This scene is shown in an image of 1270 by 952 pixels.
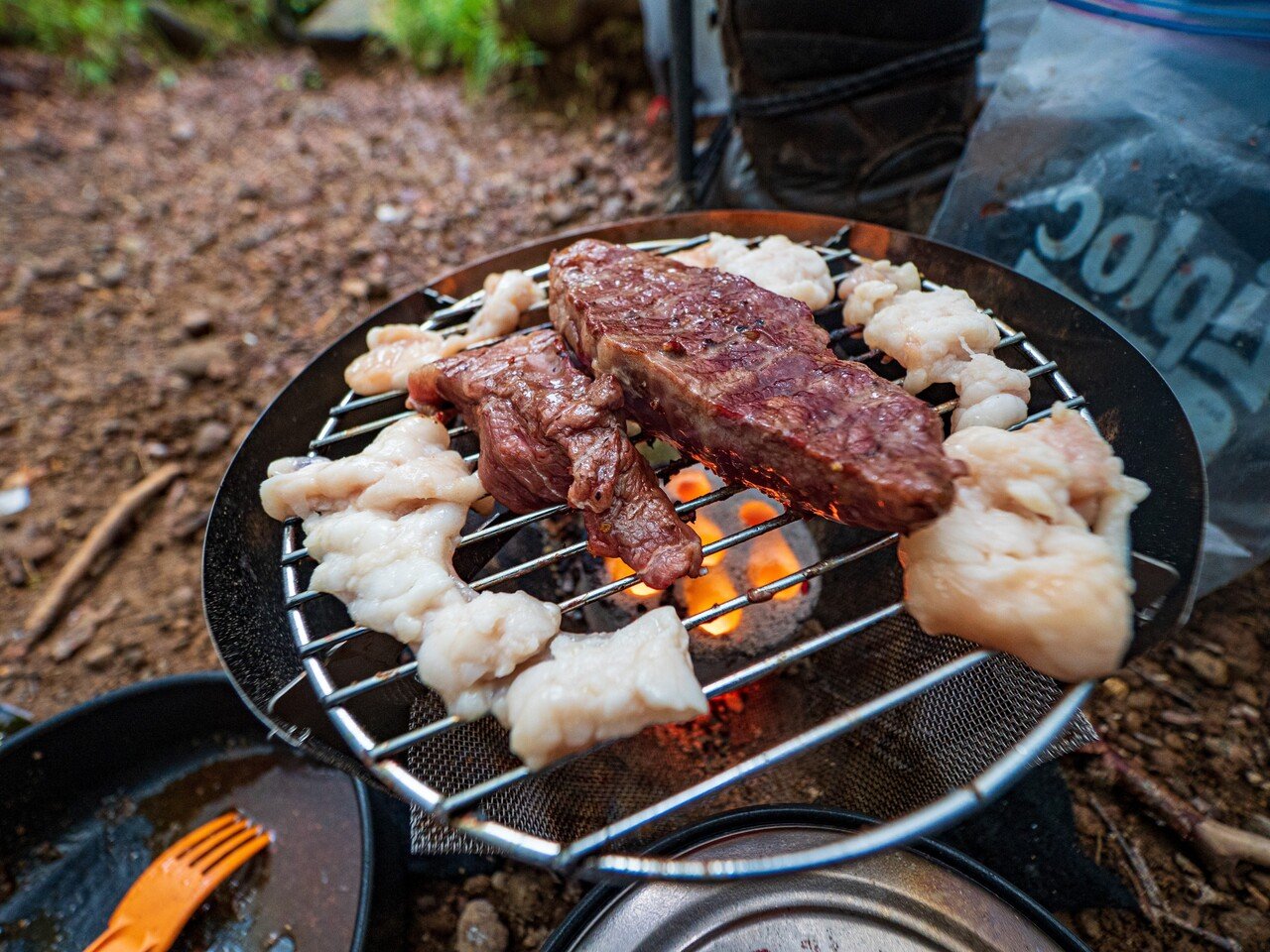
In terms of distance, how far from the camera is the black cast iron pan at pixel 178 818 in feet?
8.59

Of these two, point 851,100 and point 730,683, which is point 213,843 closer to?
point 730,683

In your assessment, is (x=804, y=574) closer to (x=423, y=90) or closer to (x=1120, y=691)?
(x=1120, y=691)

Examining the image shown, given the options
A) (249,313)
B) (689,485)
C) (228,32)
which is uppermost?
(228,32)

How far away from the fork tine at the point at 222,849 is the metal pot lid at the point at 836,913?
154 cm

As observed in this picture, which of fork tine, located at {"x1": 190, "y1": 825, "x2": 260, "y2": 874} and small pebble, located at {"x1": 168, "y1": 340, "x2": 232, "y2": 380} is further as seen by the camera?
small pebble, located at {"x1": 168, "y1": 340, "x2": 232, "y2": 380}

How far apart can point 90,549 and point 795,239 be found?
4.21m

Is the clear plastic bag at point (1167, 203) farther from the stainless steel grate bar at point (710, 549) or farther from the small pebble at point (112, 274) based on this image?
the small pebble at point (112, 274)

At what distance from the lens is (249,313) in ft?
17.7

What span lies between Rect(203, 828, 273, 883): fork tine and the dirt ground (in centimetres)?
73

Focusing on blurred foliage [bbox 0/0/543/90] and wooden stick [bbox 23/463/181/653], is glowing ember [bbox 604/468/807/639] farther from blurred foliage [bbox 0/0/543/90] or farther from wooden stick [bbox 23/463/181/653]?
blurred foliage [bbox 0/0/543/90]

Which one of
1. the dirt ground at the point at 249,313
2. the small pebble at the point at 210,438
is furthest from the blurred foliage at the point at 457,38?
the small pebble at the point at 210,438

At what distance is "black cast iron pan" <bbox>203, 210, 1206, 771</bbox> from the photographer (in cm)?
194

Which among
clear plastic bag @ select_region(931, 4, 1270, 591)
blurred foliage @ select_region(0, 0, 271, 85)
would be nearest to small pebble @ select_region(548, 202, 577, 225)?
clear plastic bag @ select_region(931, 4, 1270, 591)

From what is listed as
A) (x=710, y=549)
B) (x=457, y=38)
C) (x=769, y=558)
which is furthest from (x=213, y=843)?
(x=457, y=38)
